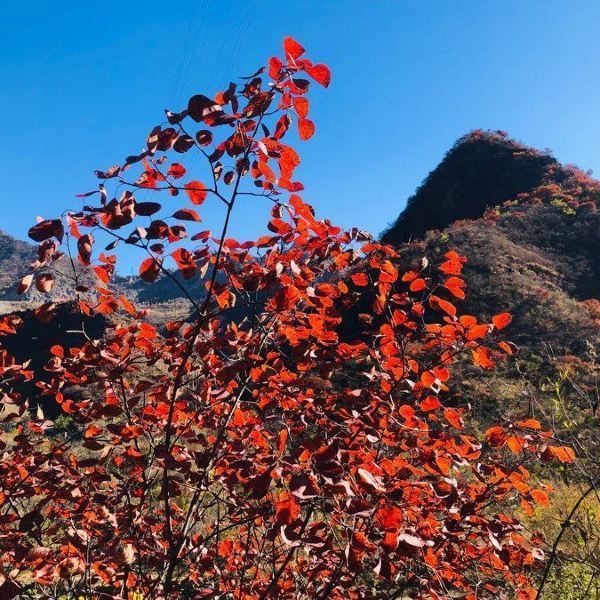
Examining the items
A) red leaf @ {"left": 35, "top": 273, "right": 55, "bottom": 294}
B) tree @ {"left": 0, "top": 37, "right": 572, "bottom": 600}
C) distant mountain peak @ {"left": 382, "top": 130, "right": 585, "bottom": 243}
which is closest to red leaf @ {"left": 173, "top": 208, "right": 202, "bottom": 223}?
tree @ {"left": 0, "top": 37, "right": 572, "bottom": 600}

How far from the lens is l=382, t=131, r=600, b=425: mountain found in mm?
11984

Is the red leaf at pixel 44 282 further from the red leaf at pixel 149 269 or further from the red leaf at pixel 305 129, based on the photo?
the red leaf at pixel 305 129

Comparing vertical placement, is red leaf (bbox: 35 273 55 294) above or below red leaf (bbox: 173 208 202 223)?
below

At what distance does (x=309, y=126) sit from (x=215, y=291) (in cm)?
71

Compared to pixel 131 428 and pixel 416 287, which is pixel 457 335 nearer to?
pixel 416 287

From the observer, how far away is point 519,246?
61.7ft

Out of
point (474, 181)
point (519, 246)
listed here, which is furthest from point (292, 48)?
point (474, 181)

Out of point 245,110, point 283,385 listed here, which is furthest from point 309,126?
point 283,385

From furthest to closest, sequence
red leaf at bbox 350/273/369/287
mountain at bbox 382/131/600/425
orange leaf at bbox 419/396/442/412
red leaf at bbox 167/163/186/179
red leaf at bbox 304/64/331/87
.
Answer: mountain at bbox 382/131/600/425
red leaf at bbox 350/273/369/287
orange leaf at bbox 419/396/442/412
red leaf at bbox 167/163/186/179
red leaf at bbox 304/64/331/87

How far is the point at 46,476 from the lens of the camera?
2.26 meters

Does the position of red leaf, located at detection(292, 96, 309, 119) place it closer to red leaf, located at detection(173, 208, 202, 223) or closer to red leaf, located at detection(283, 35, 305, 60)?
red leaf, located at detection(283, 35, 305, 60)

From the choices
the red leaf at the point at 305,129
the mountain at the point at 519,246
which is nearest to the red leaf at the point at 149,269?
the red leaf at the point at 305,129

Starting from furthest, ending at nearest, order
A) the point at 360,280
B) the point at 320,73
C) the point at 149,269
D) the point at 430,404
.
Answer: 1. the point at 360,280
2. the point at 430,404
3. the point at 149,269
4. the point at 320,73

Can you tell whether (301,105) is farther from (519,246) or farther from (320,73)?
(519,246)
